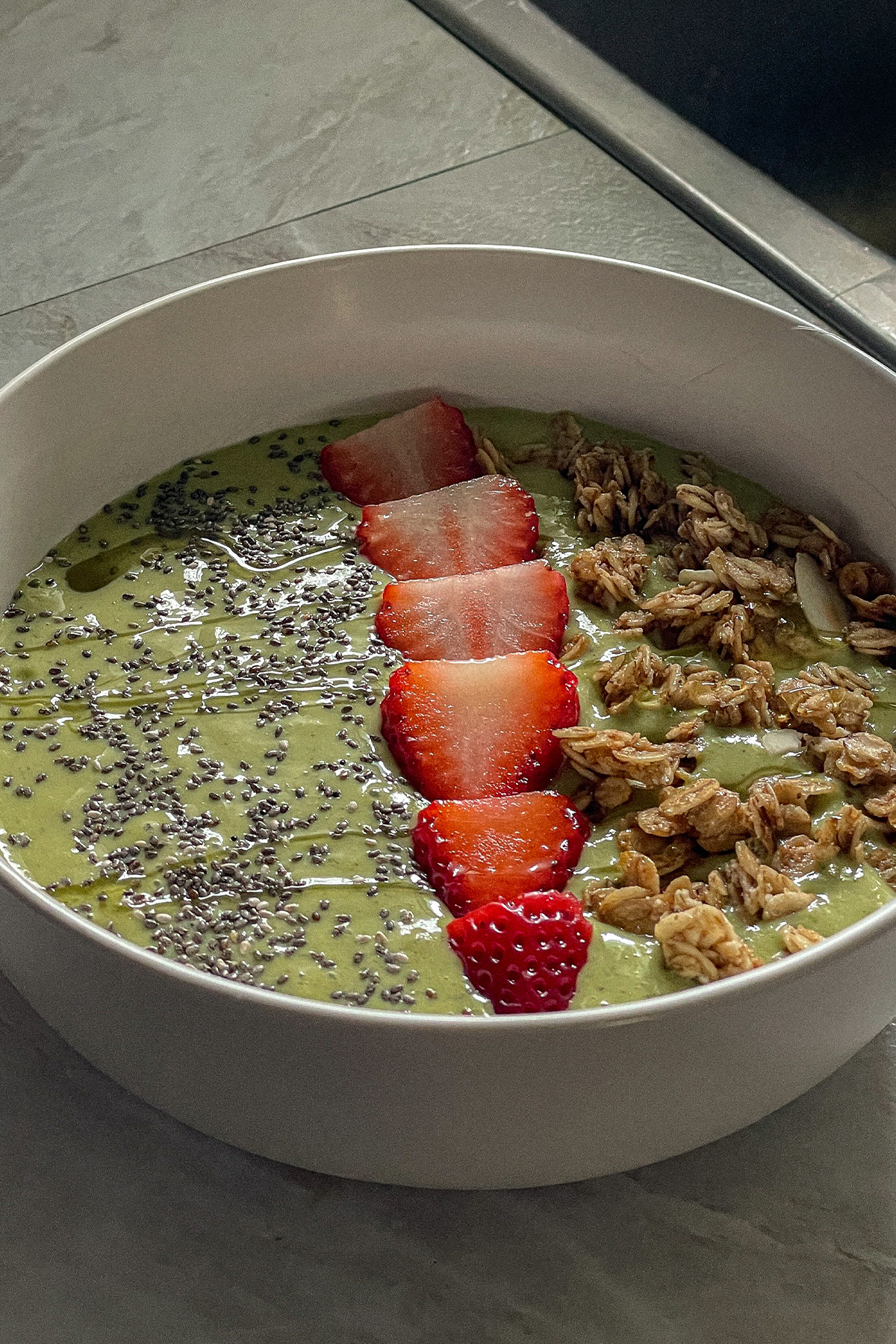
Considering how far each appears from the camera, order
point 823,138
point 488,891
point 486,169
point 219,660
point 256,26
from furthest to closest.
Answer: point 823,138, point 256,26, point 486,169, point 219,660, point 488,891

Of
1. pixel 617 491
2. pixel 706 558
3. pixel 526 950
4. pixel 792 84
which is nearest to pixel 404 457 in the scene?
pixel 617 491

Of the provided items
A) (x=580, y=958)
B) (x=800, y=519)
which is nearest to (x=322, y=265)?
(x=800, y=519)

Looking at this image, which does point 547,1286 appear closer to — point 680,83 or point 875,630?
point 875,630

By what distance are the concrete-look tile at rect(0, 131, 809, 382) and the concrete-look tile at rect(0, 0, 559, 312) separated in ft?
0.12

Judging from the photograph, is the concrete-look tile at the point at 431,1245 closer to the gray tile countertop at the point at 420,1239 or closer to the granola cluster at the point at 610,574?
the gray tile countertop at the point at 420,1239

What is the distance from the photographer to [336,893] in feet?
4.29

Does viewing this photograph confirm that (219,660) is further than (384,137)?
No

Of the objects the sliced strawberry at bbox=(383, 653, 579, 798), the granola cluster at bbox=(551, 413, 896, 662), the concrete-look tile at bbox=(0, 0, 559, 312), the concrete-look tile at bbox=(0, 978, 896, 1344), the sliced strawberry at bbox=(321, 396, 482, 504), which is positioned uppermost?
the concrete-look tile at bbox=(0, 0, 559, 312)

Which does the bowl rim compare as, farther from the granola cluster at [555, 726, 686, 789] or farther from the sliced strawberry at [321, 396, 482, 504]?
the sliced strawberry at [321, 396, 482, 504]

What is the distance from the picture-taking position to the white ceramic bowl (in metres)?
0.98

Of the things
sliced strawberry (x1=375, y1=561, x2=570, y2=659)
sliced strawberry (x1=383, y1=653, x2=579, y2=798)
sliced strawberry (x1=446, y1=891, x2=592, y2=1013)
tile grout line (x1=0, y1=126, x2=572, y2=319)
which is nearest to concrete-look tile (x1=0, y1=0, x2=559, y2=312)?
tile grout line (x1=0, y1=126, x2=572, y2=319)

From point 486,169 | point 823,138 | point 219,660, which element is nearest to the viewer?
point 219,660

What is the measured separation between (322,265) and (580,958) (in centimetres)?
94

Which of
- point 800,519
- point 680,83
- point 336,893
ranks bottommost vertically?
point 336,893
